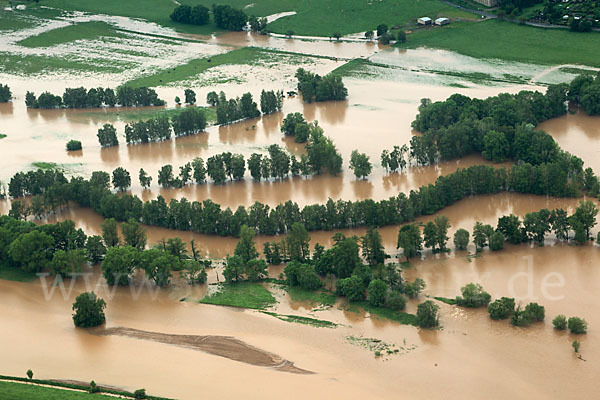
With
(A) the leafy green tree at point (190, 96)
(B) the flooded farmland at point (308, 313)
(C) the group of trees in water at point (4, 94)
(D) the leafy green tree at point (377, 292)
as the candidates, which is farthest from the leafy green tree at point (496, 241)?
(C) the group of trees in water at point (4, 94)

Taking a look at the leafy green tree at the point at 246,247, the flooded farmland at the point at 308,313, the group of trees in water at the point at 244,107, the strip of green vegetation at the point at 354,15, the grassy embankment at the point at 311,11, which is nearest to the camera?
the flooded farmland at the point at 308,313

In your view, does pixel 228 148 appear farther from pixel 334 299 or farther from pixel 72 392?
pixel 72 392

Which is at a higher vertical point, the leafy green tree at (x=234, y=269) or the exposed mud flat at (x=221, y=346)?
the leafy green tree at (x=234, y=269)

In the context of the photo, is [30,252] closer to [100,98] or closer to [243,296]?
[243,296]

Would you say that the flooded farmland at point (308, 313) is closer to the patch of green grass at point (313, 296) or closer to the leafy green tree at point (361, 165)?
the patch of green grass at point (313, 296)

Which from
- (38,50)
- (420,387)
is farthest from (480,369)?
(38,50)

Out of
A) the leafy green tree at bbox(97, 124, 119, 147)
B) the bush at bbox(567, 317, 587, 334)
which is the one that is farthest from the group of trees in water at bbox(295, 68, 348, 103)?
the bush at bbox(567, 317, 587, 334)

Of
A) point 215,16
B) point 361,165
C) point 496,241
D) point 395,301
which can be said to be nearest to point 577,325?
point 496,241
